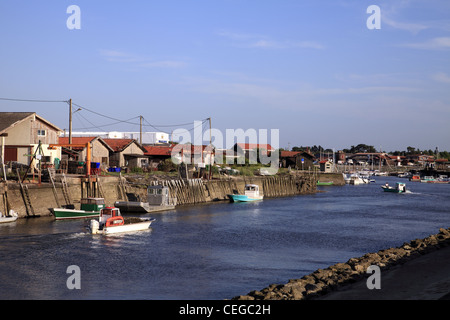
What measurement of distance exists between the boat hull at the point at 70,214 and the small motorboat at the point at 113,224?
545 centimetres

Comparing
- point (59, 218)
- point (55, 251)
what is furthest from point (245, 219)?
point (55, 251)

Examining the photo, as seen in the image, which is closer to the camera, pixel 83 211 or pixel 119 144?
pixel 83 211

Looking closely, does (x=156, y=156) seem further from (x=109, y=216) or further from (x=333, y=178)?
(x=333, y=178)

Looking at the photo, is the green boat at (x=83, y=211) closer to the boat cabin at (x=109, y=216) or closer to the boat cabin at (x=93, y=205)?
the boat cabin at (x=93, y=205)

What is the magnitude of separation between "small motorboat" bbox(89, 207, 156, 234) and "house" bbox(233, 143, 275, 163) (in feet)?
225

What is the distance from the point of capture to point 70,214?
40.8m

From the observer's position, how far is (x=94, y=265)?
86.9 ft

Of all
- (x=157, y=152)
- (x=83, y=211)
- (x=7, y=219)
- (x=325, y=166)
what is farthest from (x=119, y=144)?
(x=325, y=166)

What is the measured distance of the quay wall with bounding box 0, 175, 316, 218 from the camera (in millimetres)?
41031

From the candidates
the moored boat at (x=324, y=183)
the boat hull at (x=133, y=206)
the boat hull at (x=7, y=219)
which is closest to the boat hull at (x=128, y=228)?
the boat hull at (x=7, y=219)

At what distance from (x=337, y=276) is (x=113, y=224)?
1879 centimetres

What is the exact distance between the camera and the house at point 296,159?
117 m
